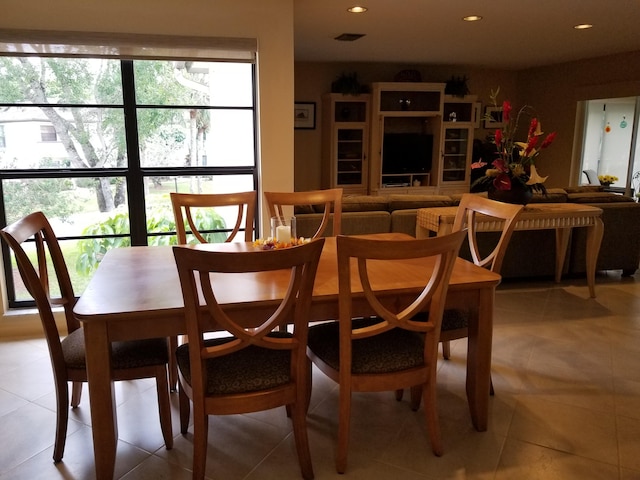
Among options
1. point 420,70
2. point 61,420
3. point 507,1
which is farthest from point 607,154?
point 61,420

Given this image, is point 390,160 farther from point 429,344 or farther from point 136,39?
point 429,344

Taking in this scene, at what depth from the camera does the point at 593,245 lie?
3865mm

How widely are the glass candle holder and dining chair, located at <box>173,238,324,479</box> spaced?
348 millimetres

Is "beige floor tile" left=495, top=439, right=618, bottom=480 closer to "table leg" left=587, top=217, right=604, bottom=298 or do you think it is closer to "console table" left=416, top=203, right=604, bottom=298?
"console table" left=416, top=203, right=604, bottom=298

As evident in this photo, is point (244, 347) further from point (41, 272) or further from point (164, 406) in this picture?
point (41, 272)

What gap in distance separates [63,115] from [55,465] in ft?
7.47

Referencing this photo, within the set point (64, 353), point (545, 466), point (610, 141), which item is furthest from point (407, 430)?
point (610, 141)

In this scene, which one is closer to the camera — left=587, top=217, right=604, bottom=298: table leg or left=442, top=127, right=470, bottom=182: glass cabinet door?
left=587, top=217, right=604, bottom=298: table leg

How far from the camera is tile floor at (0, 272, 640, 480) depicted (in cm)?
189

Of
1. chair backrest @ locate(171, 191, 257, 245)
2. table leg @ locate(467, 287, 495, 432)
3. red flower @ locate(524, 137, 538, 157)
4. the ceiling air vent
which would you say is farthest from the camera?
the ceiling air vent

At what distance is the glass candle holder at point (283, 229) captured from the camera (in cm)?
220

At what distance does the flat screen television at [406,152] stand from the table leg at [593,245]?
3427 mm

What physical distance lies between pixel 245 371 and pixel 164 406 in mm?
454

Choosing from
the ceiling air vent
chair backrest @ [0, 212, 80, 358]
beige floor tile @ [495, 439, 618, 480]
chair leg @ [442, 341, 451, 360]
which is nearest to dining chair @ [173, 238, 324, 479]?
chair backrest @ [0, 212, 80, 358]
